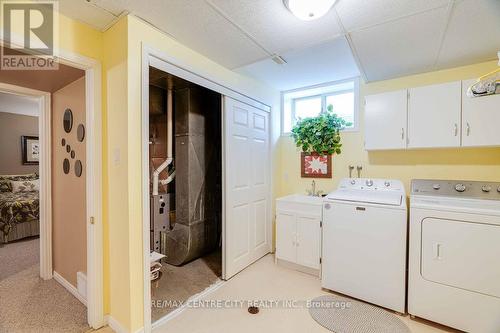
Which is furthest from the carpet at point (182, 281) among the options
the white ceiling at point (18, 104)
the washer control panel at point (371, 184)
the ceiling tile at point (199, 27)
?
the white ceiling at point (18, 104)

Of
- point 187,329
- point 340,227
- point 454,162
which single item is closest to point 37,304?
point 187,329

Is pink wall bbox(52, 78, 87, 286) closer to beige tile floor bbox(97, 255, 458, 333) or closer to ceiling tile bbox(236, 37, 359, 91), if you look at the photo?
beige tile floor bbox(97, 255, 458, 333)

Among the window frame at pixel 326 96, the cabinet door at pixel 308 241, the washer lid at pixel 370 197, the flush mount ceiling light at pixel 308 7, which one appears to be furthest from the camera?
the window frame at pixel 326 96

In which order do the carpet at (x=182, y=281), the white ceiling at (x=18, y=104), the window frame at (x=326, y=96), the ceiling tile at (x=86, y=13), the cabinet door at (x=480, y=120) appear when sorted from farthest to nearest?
1. the white ceiling at (x=18, y=104)
2. the window frame at (x=326, y=96)
3. the carpet at (x=182, y=281)
4. the cabinet door at (x=480, y=120)
5. the ceiling tile at (x=86, y=13)

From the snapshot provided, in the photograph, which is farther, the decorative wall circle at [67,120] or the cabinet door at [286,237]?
the cabinet door at [286,237]

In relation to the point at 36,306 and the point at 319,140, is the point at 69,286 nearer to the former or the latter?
the point at 36,306

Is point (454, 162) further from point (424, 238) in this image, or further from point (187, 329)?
point (187, 329)

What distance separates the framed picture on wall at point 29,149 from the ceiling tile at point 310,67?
18.1ft

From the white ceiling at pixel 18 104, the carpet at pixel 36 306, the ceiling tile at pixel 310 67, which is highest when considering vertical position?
the white ceiling at pixel 18 104

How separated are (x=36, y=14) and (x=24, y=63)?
25.2 inches

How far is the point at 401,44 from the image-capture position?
6.33 feet

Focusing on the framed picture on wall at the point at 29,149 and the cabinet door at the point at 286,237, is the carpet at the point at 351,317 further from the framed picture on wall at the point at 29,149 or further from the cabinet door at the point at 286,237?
the framed picture on wall at the point at 29,149

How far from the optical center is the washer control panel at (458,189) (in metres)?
2.01

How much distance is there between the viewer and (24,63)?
1.87m
